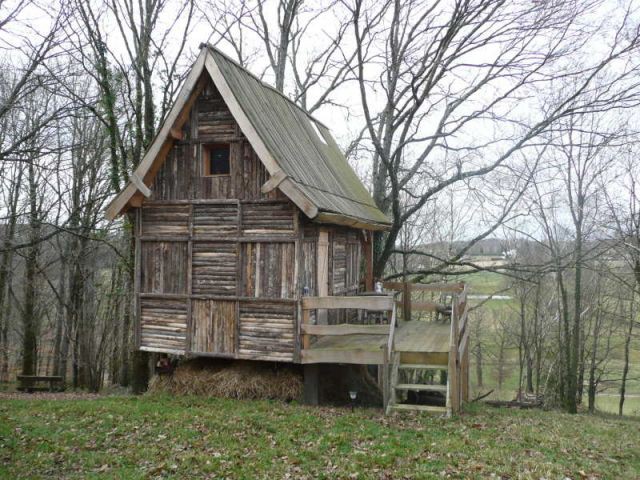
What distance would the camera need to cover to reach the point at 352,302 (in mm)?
11297

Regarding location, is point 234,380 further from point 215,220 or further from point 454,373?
point 454,373

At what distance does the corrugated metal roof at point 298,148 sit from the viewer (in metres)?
11.7

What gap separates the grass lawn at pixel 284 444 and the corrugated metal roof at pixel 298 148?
4335 millimetres

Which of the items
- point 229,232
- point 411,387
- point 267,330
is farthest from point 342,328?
point 229,232

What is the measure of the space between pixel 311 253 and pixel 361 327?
7.05ft

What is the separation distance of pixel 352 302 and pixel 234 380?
3.32 meters

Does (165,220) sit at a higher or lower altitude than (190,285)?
higher

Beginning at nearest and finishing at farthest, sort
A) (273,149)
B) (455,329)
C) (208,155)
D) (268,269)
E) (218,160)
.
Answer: (273,149) < (455,329) < (268,269) < (208,155) < (218,160)

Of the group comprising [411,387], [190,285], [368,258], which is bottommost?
[411,387]

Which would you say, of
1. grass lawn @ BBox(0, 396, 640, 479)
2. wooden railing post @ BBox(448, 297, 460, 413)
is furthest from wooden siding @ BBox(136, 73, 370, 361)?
wooden railing post @ BBox(448, 297, 460, 413)

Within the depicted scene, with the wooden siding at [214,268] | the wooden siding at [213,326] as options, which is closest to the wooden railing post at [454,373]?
the wooden siding at [213,326]

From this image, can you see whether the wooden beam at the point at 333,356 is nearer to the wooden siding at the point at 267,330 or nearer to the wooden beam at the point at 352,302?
the wooden siding at the point at 267,330

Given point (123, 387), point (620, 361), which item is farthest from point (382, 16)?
point (620, 361)

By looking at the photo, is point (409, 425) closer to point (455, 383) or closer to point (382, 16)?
point (455, 383)
